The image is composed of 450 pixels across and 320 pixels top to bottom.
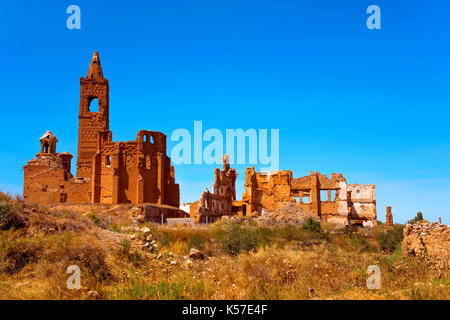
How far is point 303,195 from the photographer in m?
47.5

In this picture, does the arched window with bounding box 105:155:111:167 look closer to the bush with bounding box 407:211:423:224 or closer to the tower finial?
the tower finial

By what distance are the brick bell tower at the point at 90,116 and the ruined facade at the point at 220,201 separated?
1420cm

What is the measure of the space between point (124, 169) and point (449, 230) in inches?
1300

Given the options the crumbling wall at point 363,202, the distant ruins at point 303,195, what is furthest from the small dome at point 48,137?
the crumbling wall at point 363,202

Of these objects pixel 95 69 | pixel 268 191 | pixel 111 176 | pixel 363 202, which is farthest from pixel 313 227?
pixel 95 69

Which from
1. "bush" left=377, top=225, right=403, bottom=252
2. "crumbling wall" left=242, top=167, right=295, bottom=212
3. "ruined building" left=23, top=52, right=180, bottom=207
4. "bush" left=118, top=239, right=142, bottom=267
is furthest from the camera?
"crumbling wall" left=242, top=167, right=295, bottom=212

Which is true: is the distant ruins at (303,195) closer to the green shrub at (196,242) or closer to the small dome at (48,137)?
the small dome at (48,137)

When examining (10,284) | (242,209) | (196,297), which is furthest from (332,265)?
(242,209)

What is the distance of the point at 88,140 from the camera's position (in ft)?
158

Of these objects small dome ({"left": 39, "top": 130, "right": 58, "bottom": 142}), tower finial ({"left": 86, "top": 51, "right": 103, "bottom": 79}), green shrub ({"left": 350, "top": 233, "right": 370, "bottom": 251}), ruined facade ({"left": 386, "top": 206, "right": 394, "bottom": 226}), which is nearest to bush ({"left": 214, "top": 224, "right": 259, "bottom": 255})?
green shrub ({"left": 350, "top": 233, "right": 370, "bottom": 251})

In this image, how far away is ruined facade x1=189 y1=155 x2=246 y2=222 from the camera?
37.9 metres

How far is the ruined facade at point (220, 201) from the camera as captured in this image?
37.9 metres

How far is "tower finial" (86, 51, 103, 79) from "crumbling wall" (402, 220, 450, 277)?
4335cm
